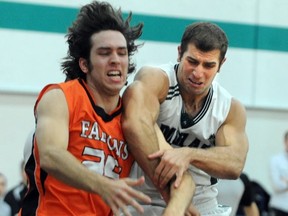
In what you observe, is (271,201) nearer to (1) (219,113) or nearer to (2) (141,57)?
(2) (141,57)

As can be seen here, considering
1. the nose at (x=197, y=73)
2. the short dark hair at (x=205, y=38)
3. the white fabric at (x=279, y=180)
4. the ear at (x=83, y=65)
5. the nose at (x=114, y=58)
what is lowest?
the white fabric at (x=279, y=180)

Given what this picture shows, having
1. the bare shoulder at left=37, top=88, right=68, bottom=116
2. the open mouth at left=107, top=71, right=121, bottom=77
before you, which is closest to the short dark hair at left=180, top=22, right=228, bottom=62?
the open mouth at left=107, top=71, right=121, bottom=77

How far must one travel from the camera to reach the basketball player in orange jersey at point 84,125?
17.3ft

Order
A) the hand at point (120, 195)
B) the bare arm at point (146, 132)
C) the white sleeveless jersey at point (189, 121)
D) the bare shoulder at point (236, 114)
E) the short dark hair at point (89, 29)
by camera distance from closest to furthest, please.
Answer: the hand at point (120, 195) → the bare arm at point (146, 132) → the short dark hair at point (89, 29) → the white sleeveless jersey at point (189, 121) → the bare shoulder at point (236, 114)

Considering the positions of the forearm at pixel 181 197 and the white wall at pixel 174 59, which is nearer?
the forearm at pixel 181 197

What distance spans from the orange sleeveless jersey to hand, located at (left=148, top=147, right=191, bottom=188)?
24cm

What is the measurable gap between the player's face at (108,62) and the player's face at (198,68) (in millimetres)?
430

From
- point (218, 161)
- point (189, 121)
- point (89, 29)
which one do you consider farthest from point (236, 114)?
point (89, 29)

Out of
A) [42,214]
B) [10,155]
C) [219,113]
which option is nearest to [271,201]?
[10,155]

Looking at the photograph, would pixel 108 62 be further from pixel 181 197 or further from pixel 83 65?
pixel 181 197

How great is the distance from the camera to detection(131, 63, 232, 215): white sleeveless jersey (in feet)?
19.9

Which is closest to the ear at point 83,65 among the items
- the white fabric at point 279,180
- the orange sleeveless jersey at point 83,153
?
the orange sleeveless jersey at point 83,153

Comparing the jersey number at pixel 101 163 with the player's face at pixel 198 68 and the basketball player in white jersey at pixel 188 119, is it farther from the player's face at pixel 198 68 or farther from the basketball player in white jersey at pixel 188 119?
the player's face at pixel 198 68

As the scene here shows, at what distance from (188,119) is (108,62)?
31.1 inches
